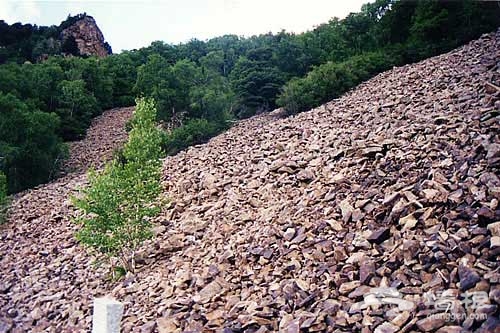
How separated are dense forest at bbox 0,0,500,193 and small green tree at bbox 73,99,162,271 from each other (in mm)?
9898

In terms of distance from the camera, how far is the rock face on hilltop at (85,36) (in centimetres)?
4714

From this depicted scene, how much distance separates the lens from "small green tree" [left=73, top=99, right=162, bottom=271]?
9.75m

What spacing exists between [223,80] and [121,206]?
2033cm

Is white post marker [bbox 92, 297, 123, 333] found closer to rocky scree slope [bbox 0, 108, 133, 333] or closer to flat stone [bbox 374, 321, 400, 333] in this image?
flat stone [bbox 374, 321, 400, 333]

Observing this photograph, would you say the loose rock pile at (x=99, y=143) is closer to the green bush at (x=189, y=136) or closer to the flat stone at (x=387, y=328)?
the green bush at (x=189, y=136)

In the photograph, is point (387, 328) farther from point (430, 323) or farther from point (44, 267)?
point (44, 267)

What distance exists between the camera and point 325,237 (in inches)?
295

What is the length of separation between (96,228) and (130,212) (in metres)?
0.83

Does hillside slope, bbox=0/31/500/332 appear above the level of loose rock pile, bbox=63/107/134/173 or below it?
below

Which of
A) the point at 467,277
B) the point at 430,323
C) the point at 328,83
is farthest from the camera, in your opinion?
the point at 328,83

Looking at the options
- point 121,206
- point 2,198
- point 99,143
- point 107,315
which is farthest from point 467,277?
point 99,143

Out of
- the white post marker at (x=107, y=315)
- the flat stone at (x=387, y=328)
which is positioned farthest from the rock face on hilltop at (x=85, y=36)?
the flat stone at (x=387, y=328)

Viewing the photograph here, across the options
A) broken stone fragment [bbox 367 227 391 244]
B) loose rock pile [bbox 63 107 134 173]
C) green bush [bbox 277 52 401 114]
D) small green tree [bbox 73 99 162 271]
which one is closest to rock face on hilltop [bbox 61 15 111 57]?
Answer: loose rock pile [bbox 63 107 134 173]

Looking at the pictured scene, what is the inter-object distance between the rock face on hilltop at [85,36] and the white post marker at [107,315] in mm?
46562
